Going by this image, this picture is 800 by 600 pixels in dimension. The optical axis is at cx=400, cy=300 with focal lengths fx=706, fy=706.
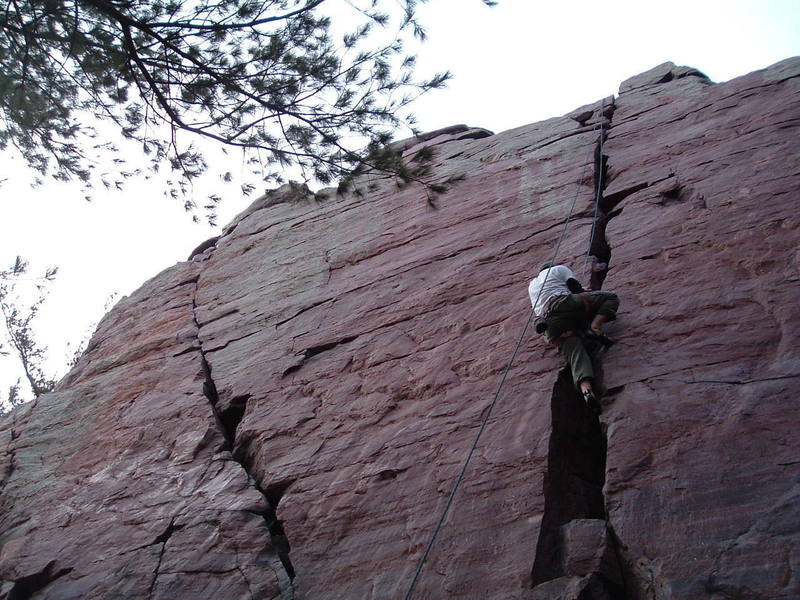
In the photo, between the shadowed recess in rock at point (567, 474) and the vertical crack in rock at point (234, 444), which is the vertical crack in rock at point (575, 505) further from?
the vertical crack in rock at point (234, 444)

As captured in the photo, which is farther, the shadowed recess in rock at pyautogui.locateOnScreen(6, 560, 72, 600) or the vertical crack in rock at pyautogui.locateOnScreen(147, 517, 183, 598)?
the shadowed recess in rock at pyautogui.locateOnScreen(6, 560, 72, 600)

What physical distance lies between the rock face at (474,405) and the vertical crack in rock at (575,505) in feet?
0.06

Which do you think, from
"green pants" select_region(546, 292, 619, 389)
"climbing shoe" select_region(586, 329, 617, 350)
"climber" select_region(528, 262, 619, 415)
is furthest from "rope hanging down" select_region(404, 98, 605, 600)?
"climbing shoe" select_region(586, 329, 617, 350)

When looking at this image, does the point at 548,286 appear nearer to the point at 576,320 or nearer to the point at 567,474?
the point at 576,320

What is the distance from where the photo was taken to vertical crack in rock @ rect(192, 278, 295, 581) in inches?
226

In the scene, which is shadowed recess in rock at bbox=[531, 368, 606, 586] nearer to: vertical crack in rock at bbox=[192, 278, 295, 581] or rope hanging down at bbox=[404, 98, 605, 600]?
rope hanging down at bbox=[404, 98, 605, 600]

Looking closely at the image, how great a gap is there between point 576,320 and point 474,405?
1082 mm

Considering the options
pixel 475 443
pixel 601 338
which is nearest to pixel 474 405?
pixel 475 443

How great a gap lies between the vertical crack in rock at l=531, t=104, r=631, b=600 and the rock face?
0.02 metres

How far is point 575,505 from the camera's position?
4852 millimetres

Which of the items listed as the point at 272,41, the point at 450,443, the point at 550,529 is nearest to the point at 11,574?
the point at 450,443

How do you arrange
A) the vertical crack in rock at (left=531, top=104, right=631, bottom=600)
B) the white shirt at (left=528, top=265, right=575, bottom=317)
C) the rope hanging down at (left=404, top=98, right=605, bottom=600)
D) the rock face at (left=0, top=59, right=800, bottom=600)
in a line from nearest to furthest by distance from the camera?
the vertical crack in rock at (left=531, top=104, right=631, bottom=600), the rock face at (left=0, top=59, right=800, bottom=600), the rope hanging down at (left=404, top=98, right=605, bottom=600), the white shirt at (left=528, top=265, right=575, bottom=317)

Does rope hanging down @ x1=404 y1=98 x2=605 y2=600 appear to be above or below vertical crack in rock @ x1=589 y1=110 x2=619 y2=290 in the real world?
below

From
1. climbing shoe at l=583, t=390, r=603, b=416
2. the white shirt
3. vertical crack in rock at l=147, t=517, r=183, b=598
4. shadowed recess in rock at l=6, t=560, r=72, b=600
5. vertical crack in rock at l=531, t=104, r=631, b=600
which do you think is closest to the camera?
vertical crack in rock at l=531, t=104, r=631, b=600
